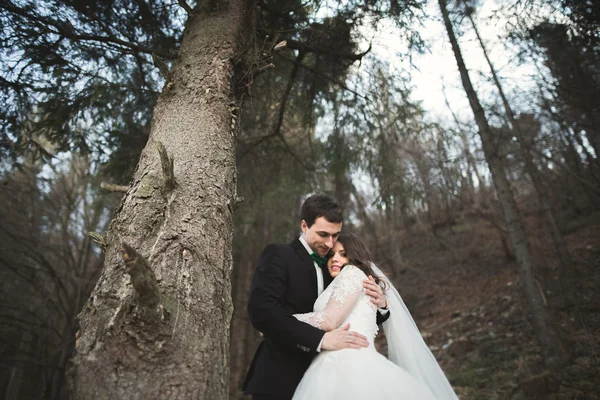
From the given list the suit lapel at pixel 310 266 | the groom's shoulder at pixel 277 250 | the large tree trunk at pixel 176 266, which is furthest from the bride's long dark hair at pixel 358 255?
the large tree trunk at pixel 176 266

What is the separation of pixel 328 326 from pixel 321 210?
90 centimetres

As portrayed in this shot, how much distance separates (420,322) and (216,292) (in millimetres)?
11694

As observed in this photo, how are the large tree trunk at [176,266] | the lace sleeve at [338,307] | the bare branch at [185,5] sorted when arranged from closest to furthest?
the large tree trunk at [176,266]
the lace sleeve at [338,307]
the bare branch at [185,5]

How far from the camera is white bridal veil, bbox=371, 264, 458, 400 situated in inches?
88.4

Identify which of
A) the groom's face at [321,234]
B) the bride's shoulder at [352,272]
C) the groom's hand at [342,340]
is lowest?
the groom's hand at [342,340]

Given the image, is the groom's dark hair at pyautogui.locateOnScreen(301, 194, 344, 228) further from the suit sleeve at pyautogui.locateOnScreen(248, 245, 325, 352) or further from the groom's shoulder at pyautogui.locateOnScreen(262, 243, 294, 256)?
the suit sleeve at pyautogui.locateOnScreen(248, 245, 325, 352)

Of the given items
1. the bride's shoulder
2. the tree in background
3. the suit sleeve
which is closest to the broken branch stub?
the suit sleeve

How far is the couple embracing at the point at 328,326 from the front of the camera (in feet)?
6.06

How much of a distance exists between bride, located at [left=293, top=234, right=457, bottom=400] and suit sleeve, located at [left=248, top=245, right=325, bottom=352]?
0.15 metres

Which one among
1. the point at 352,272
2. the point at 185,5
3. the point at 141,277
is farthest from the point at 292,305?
the point at 185,5

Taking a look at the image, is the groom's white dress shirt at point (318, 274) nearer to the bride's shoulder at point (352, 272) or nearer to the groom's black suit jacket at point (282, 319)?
the groom's black suit jacket at point (282, 319)

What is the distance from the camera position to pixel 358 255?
2623 mm

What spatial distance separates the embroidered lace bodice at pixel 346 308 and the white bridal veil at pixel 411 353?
281 mm

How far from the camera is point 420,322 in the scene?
11492 millimetres
